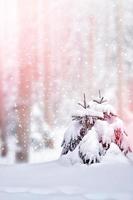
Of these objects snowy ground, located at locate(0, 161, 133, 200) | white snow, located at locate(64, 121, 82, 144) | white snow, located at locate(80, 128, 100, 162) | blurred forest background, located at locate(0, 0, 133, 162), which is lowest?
snowy ground, located at locate(0, 161, 133, 200)

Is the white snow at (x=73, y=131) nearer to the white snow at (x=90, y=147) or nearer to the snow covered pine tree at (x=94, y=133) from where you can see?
the snow covered pine tree at (x=94, y=133)

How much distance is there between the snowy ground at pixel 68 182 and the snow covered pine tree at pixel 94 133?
16 centimetres

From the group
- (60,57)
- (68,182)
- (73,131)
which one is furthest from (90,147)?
(60,57)

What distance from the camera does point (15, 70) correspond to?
717 cm

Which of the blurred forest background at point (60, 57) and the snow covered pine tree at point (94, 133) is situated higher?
the blurred forest background at point (60, 57)

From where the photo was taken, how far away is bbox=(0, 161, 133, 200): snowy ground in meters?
3.59

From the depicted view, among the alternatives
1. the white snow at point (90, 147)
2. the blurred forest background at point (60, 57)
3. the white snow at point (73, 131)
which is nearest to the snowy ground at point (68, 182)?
the white snow at point (90, 147)

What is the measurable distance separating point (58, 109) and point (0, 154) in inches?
47.7

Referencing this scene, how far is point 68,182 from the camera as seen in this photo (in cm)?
410

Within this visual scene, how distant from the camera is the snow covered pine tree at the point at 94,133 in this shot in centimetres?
469

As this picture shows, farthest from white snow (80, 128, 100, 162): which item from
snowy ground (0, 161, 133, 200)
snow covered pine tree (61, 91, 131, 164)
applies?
snowy ground (0, 161, 133, 200)

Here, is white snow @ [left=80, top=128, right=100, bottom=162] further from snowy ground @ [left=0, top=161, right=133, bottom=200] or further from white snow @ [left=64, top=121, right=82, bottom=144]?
white snow @ [left=64, top=121, right=82, bottom=144]

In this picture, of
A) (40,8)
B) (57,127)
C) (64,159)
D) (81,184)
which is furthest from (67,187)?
(40,8)

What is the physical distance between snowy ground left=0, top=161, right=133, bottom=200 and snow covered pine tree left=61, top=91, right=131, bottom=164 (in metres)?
0.16
